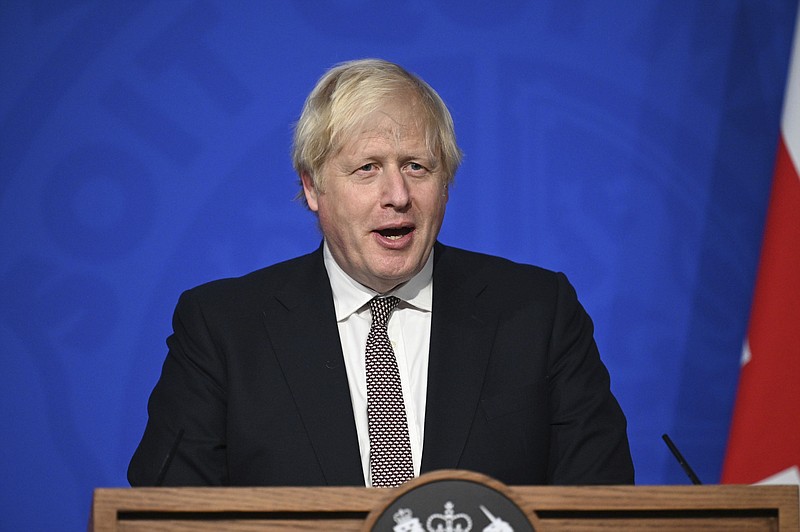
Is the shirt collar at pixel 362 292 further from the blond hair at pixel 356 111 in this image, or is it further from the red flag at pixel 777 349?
the red flag at pixel 777 349

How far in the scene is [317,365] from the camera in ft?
6.68

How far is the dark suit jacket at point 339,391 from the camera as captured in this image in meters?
1.95

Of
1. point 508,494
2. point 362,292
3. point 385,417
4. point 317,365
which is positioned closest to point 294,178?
point 362,292

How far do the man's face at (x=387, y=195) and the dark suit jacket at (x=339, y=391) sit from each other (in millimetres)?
138

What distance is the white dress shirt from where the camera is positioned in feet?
6.58

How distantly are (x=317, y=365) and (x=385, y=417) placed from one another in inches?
6.8

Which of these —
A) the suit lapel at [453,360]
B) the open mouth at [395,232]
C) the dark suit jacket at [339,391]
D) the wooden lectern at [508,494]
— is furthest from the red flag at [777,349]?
the wooden lectern at [508,494]

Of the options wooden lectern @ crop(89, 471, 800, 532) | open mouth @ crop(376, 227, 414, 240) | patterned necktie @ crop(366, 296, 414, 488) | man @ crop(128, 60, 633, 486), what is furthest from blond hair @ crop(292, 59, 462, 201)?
wooden lectern @ crop(89, 471, 800, 532)

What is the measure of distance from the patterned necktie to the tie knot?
0.04 feet

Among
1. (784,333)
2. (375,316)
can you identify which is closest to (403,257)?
(375,316)

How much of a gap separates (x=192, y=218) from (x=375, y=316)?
873 mm

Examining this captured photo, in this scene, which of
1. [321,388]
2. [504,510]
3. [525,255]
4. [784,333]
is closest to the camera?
[504,510]

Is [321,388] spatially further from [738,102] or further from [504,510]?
[738,102]

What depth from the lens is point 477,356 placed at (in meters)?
2.09
